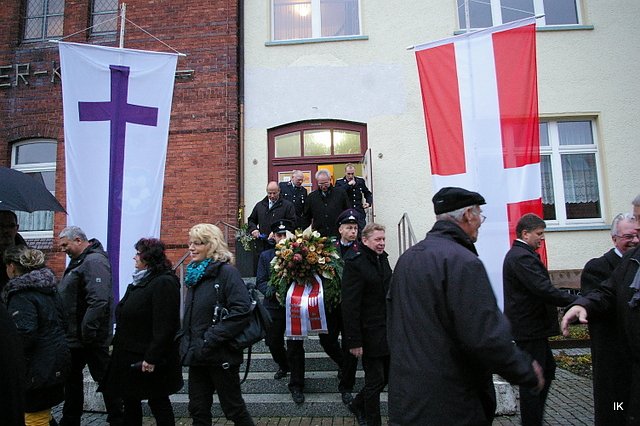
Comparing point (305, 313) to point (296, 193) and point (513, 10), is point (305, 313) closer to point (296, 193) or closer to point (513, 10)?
point (296, 193)

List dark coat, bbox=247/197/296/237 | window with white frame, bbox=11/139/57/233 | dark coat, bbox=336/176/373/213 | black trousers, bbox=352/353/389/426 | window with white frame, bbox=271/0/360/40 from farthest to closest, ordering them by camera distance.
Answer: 1. window with white frame, bbox=271/0/360/40
2. window with white frame, bbox=11/139/57/233
3. dark coat, bbox=336/176/373/213
4. dark coat, bbox=247/197/296/237
5. black trousers, bbox=352/353/389/426

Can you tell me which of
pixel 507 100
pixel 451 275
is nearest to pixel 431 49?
pixel 507 100

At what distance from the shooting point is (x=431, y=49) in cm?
566

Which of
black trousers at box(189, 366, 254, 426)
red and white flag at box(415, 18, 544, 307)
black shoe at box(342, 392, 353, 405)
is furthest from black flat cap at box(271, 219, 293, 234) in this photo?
black trousers at box(189, 366, 254, 426)

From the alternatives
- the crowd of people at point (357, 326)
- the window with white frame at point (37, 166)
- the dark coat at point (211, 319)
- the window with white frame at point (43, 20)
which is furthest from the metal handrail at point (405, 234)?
the window with white frame at point (43, 20)

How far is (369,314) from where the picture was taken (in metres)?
4.46

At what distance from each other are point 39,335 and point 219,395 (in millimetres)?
1399

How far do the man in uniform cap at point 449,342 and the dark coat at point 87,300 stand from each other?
9.89 feet

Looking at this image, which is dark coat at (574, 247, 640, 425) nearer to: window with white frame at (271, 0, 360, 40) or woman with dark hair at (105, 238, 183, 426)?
woman with dark hair at (105, 238, 183, 426)

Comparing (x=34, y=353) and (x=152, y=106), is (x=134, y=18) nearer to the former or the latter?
(x=152, y=106)

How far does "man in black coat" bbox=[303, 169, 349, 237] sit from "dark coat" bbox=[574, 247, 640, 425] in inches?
173

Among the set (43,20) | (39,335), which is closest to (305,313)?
(39,335)

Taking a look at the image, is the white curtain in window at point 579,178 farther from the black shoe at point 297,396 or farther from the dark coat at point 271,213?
the black shoe at point 297,396

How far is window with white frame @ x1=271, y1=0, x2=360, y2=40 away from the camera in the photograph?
10.0 m
